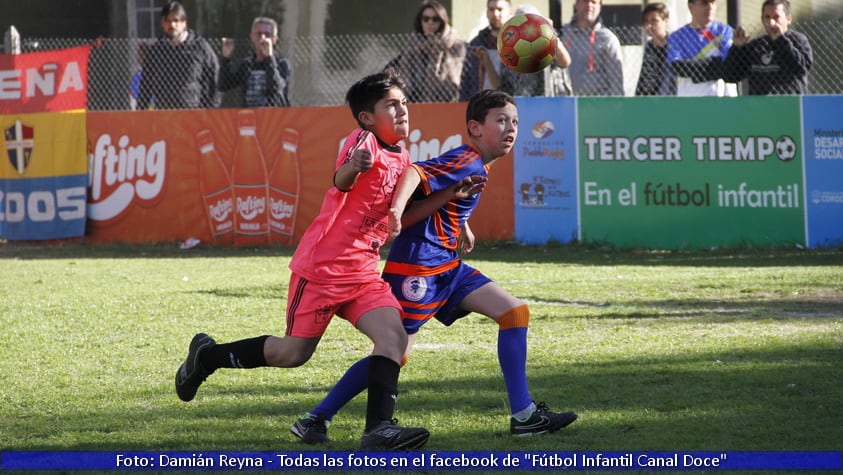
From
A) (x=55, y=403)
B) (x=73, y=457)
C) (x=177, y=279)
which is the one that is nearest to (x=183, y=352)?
(x=55, y=403)

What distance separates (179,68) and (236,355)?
10.4 metres

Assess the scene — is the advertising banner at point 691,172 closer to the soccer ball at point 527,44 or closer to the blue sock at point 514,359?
the soccer ball at point 527,44

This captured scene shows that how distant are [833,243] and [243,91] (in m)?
7.33

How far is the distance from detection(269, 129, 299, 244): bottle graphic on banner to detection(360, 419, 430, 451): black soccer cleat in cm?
1008

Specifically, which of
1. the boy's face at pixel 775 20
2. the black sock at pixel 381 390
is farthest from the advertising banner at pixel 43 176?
the black sock at pixel 381 390

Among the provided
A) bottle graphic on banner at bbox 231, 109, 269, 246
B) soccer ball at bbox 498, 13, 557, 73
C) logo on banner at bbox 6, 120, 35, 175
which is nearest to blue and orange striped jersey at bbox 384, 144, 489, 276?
soccer ball at bbox 498, 13, 557, 73

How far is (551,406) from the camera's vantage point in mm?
6035

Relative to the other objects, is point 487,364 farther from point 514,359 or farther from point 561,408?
point 514,359

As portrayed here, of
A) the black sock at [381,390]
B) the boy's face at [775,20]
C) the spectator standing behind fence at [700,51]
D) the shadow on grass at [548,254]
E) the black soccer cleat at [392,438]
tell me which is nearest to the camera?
the black soccer cleat at [392,438]

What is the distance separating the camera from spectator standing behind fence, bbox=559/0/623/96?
13.9 meters

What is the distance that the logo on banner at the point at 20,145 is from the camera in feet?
53.0

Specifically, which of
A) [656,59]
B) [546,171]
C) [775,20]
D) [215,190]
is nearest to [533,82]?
[546,171]

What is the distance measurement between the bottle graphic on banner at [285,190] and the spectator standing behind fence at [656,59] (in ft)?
13.9

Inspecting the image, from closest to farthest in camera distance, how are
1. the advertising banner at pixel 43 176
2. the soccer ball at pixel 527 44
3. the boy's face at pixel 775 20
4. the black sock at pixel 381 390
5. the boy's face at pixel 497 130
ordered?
the black sock at pixel 381 390
the boy's face at pixel 497 130
the soccer ball at pixel 527 44
the boy's face at pixel 775 20
the advertising banner at pixel 43 176
